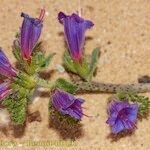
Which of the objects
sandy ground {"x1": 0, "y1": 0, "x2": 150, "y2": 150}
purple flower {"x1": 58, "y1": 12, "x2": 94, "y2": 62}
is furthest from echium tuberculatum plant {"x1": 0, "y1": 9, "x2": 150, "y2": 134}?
sandy ground {"x1": 0, "y1": 0, "x2": 150, "y2": 150}

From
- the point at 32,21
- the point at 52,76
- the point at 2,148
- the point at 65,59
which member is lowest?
the point at 2,148

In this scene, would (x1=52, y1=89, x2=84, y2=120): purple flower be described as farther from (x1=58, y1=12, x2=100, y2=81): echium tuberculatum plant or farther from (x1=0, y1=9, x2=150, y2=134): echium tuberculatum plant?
(x1=58, y1=12, x2=100, y2=81): echium tuberculatum plant

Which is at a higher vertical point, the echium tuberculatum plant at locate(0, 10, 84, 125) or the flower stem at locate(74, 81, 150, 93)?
the echium tuberculatum plant at locate(0, 10, 84, 125)

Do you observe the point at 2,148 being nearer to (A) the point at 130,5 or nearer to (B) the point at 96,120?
(B) the point at 96,120

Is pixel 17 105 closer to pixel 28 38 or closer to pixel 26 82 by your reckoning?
pixel 26 82

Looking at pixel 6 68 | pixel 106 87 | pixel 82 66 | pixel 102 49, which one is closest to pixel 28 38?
pixel 6 68

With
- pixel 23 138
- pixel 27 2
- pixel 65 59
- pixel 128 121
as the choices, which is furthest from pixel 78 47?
pixel 27 2

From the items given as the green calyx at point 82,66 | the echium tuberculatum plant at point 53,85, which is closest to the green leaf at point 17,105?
the echium tuberculatum plant at point 53,85
